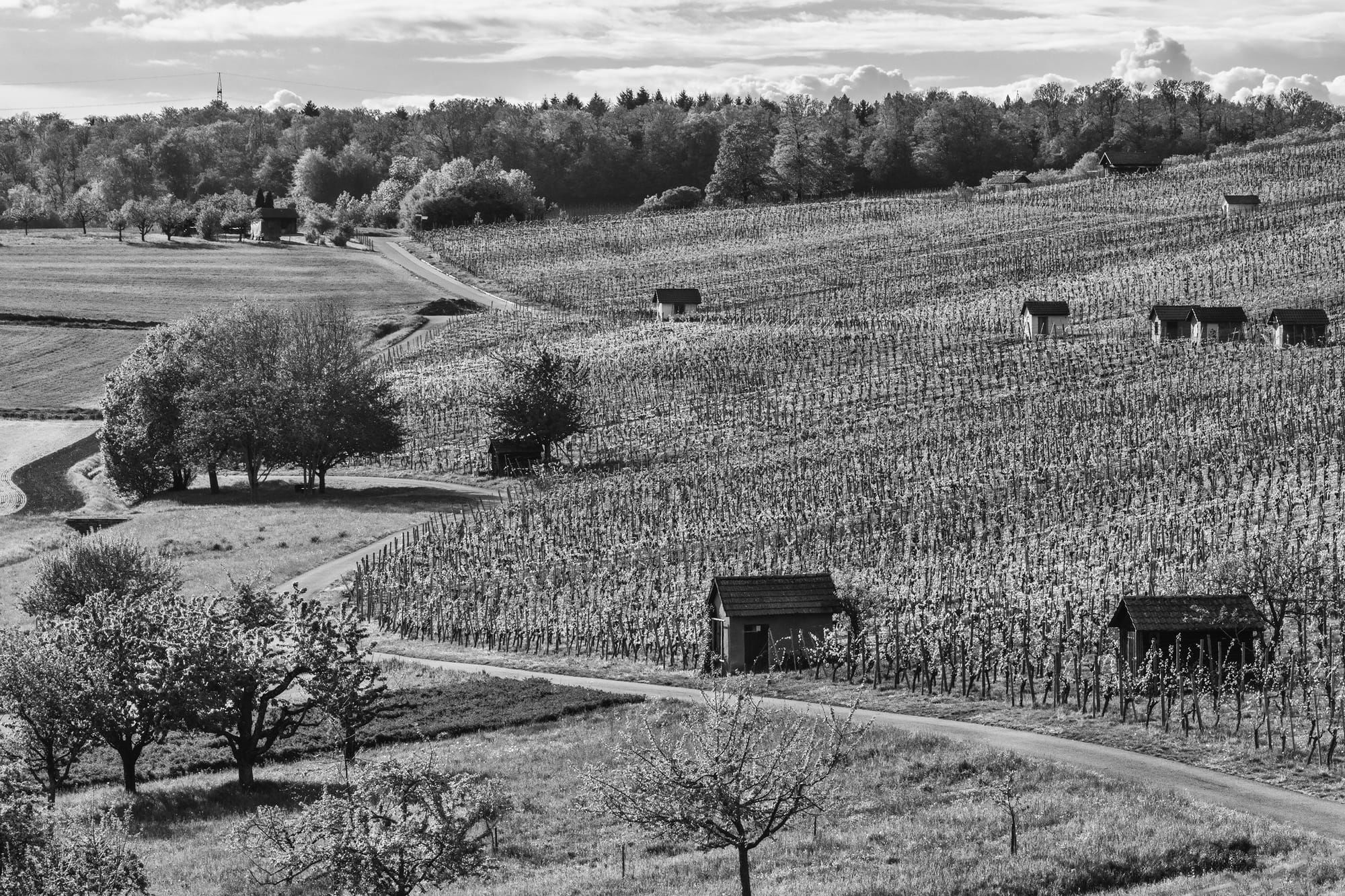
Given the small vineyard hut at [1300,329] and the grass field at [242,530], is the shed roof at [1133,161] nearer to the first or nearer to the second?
the small vineyard hut at [1300,329]

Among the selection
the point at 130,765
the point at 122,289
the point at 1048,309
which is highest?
the point at 1048,309

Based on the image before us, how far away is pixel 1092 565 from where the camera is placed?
169ft

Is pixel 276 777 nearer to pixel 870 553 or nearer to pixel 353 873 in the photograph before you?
pixel 353 873

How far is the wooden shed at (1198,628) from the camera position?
39.2 m

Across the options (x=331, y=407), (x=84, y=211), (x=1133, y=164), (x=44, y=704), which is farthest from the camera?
(x=84, y=211)

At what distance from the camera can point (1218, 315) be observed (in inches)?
3615

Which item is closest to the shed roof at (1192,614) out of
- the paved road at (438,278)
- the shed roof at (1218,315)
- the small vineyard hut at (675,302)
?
the shed roof at (1218,315)

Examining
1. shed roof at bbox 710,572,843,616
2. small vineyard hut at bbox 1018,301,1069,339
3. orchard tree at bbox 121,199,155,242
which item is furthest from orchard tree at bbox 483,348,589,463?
orchard tree at bbox 121,199,155,242

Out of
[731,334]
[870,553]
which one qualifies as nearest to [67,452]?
[731,334]

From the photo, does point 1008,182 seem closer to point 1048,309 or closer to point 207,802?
point 1048,309

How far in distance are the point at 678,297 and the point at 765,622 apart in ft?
255

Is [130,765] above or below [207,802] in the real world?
above

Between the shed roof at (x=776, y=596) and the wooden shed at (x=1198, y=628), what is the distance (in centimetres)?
946

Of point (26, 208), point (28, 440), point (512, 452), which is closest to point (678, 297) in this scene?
point (512, 452)
